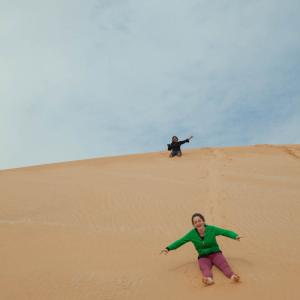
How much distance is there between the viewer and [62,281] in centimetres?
497

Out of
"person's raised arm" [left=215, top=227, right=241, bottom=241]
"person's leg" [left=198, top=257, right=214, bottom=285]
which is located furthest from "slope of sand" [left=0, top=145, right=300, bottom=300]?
"person's raised arm" [left=215, top=227, right=241, bottom=241]

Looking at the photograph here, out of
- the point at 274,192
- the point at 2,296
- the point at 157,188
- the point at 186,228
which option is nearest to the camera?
the point at 2,296

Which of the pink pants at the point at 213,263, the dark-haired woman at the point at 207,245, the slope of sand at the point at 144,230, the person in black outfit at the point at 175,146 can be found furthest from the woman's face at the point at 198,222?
the person in black outfit at the point at 175,146

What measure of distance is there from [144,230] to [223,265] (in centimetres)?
256

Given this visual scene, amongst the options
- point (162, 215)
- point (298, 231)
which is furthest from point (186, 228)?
point (298, 231)

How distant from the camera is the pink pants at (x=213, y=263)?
4633 mm

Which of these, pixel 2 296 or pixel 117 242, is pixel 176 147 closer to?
pixel 117 242

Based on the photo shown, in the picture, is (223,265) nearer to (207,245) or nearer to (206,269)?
(206,269)

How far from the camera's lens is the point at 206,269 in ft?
15.5

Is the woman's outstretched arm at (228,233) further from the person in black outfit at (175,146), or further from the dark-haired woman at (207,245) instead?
the person in black outfit at (175,146)

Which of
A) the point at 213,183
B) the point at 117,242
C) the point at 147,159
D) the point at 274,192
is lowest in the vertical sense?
the point at 117,242

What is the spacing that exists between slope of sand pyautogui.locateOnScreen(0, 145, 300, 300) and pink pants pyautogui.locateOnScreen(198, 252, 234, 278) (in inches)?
4.1

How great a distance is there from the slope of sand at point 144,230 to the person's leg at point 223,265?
0.09 m

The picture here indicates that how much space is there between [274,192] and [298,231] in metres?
3.08
